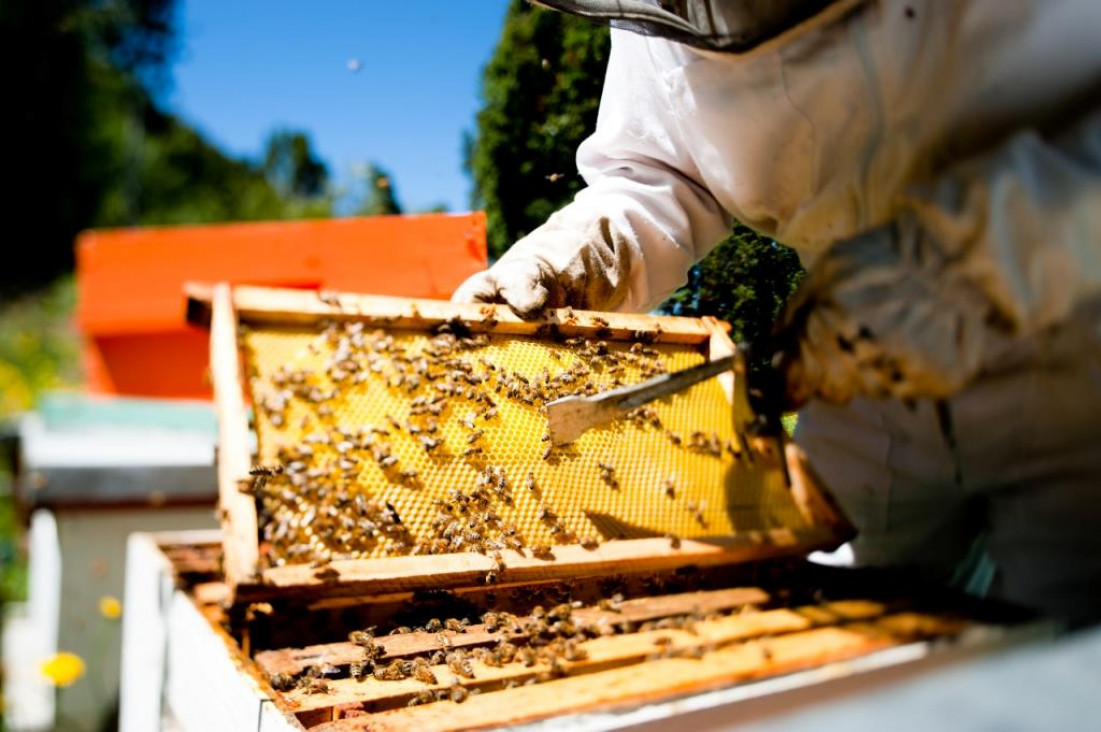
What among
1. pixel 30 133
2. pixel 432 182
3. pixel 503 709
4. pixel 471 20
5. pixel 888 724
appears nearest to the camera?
pixel 888 724

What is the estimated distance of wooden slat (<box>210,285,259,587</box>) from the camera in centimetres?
202

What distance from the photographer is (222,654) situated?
1.93 m

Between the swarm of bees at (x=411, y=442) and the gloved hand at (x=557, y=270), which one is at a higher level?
the gloved hand at (x=557, y=270)

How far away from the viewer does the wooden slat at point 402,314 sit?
249cm

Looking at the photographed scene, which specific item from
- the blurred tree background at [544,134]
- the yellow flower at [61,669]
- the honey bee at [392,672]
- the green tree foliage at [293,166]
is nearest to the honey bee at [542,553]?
the honey bee at [392,672]

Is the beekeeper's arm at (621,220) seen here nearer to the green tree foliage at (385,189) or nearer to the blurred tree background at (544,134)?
the blurred tree background at (544,134)

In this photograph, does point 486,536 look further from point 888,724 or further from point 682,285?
point 888,724

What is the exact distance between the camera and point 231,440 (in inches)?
90.2

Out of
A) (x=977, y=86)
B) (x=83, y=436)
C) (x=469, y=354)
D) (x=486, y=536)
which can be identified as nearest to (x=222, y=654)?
(x=486, y=536)

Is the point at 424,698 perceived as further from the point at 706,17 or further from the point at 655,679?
the point at 706,17

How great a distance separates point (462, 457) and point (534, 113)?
4.41ft

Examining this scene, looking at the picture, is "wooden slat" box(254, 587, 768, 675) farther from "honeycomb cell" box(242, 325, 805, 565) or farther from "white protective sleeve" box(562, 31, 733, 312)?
"white protective sleeve" box(562, 31, 733, 312)

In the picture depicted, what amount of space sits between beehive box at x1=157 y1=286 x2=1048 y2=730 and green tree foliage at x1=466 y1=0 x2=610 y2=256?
2.07ft

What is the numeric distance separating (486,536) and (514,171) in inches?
56.4
